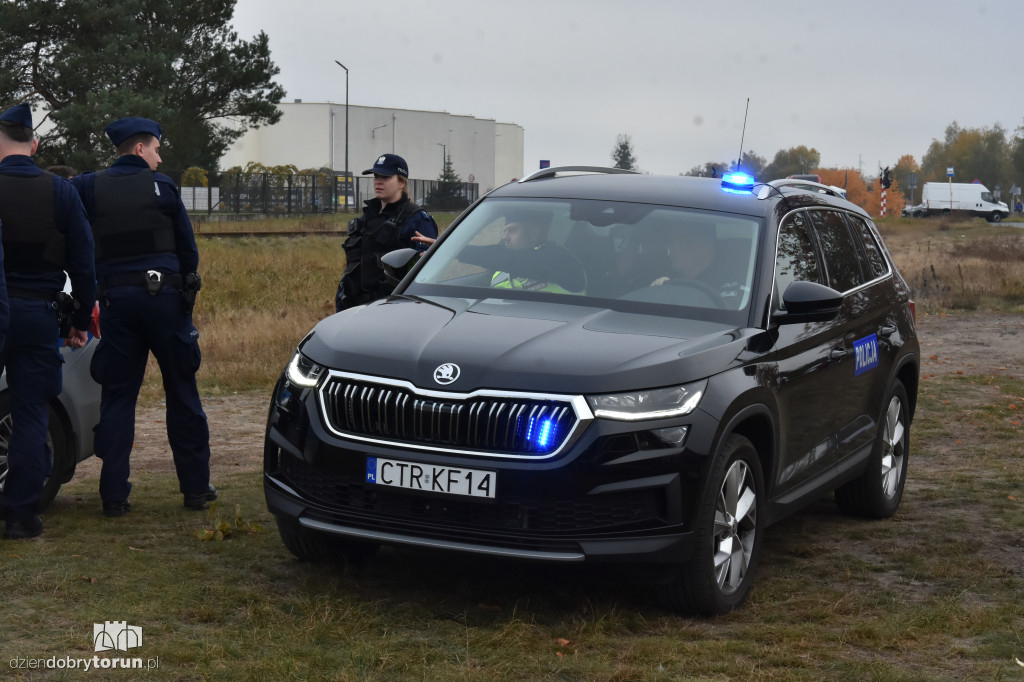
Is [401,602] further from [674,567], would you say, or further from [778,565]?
[778,565]

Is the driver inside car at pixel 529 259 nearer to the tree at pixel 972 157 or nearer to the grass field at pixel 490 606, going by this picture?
the grass field at pixel 490 606

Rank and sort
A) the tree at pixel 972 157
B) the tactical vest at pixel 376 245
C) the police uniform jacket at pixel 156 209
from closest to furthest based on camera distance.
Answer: the police uniform jacket at pixel 156 209
the tactical vest at pixel 376 245
the tree at pixel 972 157

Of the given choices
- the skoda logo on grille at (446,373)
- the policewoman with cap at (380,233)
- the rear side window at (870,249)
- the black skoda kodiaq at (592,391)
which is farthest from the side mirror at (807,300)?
the policewoman with cap at (380,233)

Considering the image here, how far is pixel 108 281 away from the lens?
654 centimetres

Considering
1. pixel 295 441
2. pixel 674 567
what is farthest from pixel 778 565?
pixel 295 441

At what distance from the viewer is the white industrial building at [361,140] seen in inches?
4215

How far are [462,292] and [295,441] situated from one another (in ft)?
3.90

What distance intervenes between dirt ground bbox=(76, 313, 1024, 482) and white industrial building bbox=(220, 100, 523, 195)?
86.6 metres

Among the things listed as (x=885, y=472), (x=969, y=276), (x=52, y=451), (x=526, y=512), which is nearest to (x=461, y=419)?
(x=526, y=512)

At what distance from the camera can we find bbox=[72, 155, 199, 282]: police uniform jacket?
6.54 m

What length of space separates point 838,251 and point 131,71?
38086mm

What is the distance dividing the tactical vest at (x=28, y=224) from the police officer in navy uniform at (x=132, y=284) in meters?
0.44

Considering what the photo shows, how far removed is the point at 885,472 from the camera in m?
7.28

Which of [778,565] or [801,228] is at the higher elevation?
[801,228]
